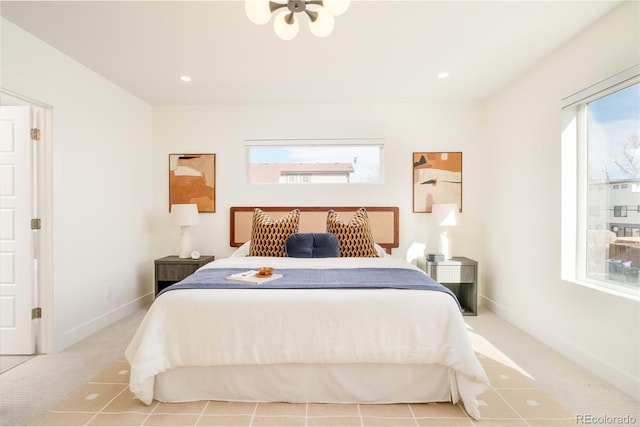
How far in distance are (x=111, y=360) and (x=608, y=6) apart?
176 inches

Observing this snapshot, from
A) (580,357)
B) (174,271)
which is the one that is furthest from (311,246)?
(580,357)

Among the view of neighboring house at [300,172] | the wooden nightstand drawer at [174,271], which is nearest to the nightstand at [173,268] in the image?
the wooden nightstand drawer at [174,271]

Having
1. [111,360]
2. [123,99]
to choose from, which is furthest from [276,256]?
[123,99]

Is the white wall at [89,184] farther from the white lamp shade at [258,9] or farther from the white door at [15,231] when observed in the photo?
the white lamp shade at [258,9]

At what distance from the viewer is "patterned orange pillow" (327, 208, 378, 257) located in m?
3.34

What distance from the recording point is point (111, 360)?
2.54 meters

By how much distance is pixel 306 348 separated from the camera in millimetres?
1883

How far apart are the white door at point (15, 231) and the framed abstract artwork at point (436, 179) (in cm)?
393

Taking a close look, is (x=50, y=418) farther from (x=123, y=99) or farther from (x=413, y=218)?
(x=413, y=218)

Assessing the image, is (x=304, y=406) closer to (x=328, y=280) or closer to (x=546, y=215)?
(x=328, y=280)

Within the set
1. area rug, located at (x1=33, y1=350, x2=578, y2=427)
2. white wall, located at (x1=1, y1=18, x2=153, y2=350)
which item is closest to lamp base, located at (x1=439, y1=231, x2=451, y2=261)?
area rug, located at (x1=33, y1=350, x2=578, y2=427)

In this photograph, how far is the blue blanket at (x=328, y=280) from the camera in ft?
6.87

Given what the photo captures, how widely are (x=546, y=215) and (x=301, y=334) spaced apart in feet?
8.23

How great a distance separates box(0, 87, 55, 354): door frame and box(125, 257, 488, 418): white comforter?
1368mm
